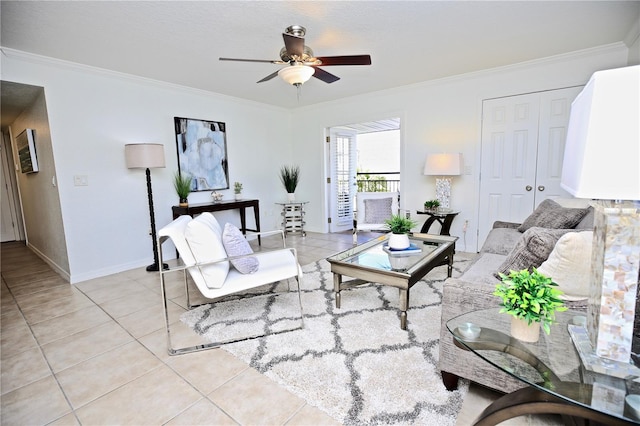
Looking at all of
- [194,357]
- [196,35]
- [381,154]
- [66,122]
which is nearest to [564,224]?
[194,357]

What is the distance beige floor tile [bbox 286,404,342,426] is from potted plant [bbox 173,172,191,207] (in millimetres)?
3234

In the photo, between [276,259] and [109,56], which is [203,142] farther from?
[276,259]

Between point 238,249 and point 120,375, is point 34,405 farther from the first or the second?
point 238,249

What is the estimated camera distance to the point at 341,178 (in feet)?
19.5

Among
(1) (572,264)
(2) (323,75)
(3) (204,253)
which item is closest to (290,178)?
(2) (323,75)

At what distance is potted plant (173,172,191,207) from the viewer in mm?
4062

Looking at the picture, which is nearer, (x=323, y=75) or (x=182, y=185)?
(x=323, y=75)

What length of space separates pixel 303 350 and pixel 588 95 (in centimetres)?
182

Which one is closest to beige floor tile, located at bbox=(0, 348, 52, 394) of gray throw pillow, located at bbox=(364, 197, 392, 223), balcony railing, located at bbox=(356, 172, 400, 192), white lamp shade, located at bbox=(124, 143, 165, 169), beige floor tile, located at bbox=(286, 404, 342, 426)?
beige floor tile, located at bbox=(286, 404, 342, 426)

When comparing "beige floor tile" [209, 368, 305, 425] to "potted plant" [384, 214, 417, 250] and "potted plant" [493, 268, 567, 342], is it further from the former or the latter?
"potted plant" [384, 214, 417, 250]

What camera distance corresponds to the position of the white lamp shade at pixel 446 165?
3844mm

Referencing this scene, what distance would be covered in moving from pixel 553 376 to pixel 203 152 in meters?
4.48

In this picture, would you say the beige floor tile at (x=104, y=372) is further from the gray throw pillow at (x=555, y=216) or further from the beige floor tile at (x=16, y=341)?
the gray throw pillow at (x=555, y=216)

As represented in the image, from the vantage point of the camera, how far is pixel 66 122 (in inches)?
128
